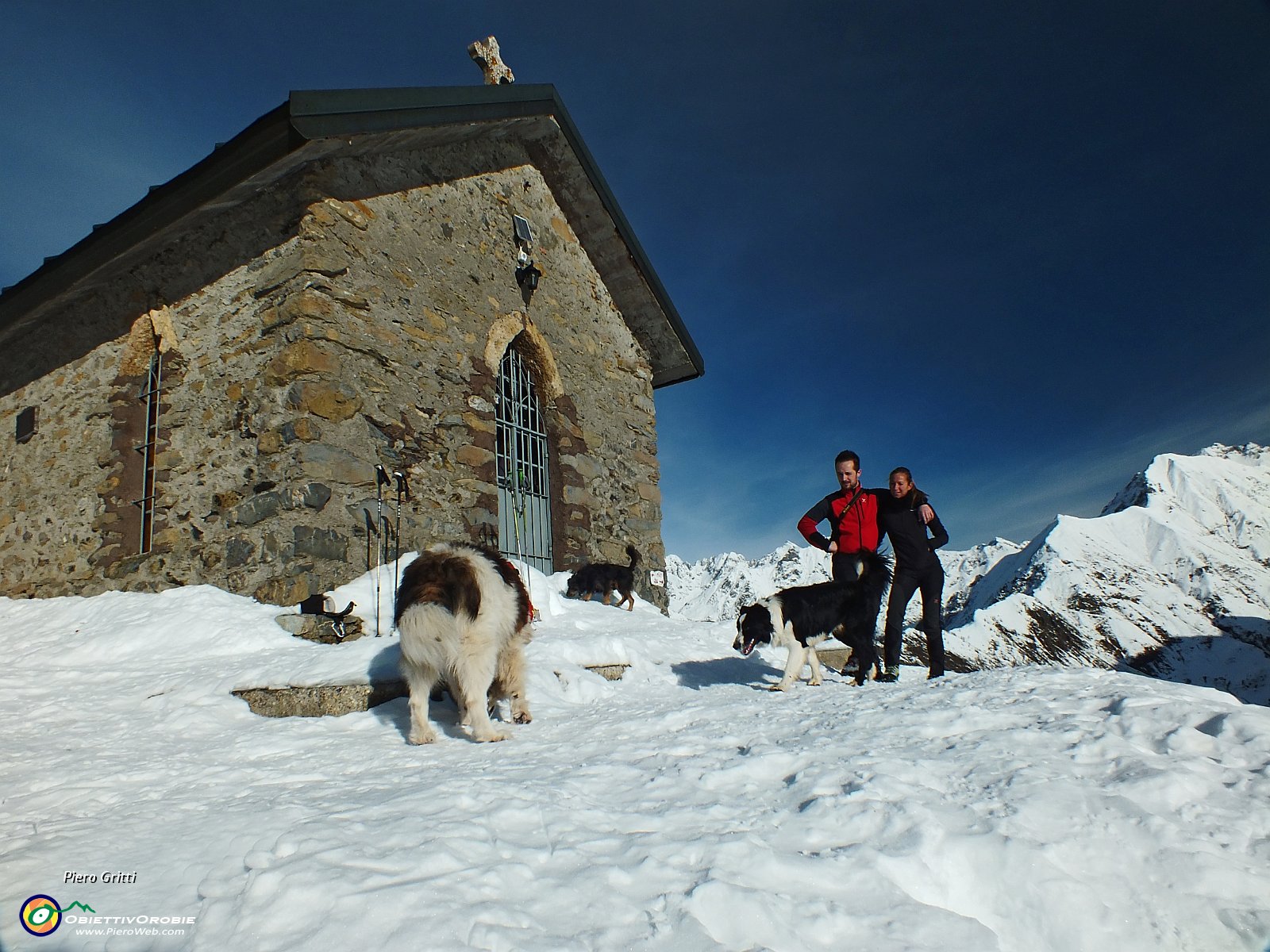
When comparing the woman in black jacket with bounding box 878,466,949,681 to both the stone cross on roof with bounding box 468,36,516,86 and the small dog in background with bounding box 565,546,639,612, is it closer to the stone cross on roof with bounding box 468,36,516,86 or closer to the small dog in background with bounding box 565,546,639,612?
the small dog in background with bounding box 565,546,639,612

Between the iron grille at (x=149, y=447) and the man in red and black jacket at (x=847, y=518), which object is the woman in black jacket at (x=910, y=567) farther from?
the iron grille at (x=149, y=447)

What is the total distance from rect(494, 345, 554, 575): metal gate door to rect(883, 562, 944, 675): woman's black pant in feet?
15.7

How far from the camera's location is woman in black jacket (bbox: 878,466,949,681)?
574cm

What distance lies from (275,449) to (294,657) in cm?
214

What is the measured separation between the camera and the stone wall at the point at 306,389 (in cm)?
626

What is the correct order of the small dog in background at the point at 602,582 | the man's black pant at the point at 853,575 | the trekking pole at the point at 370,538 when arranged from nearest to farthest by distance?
1. the man's black pant at the point at 853,575
2. the trekking pole at the point at 370,538
3. the small dog in background at the point at 602,582

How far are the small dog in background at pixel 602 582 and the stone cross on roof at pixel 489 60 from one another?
7306 millimetres

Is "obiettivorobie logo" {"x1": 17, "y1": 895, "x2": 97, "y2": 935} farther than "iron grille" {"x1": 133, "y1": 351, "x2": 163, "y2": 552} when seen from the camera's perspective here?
No

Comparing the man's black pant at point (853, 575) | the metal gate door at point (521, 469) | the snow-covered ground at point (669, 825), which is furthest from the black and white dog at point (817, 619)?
the metal gate door at point (521, 469)

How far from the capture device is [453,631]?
12.8 feet

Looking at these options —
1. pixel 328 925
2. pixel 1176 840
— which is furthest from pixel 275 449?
pixel 1176 840

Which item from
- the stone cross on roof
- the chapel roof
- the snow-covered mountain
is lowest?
the snow-covered mountain

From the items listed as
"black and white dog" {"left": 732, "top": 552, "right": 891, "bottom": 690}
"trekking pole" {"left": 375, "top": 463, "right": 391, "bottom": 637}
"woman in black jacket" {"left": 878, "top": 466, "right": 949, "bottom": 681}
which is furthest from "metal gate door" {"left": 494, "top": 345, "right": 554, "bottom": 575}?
"woman in black jacket" {"left": 878, "top": 466, "right": 949, "bottom": 681}

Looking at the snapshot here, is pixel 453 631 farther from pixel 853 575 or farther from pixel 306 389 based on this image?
pixel 853 575
